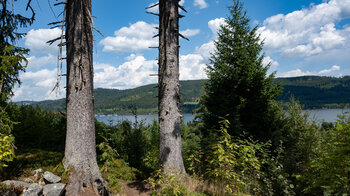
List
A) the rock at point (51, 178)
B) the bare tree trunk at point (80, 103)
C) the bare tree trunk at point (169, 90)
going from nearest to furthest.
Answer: the rock at point (51, 178)
the bare tree trunk at point (80, 103)
the bare tree trunk at point (169, 90)

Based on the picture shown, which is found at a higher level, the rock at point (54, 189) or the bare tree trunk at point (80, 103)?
the bare tree trunk at point (80, 103)

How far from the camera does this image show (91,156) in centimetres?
489

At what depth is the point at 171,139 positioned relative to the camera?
5.48 meters

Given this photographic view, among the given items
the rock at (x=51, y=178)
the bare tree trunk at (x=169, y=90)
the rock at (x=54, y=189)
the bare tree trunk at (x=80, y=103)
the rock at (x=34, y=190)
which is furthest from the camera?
the bare tree trunk at (x=169, y=90)

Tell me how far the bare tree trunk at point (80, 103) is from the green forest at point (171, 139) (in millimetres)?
26

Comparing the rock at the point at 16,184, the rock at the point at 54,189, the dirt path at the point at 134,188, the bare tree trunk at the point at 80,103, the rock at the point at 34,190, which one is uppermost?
the bare tree trunk at the point at 80,103

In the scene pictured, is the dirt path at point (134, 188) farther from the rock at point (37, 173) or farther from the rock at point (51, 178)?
the rock at point (37, 173)

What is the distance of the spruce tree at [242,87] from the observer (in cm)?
972

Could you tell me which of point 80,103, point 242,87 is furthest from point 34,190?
point 242,87

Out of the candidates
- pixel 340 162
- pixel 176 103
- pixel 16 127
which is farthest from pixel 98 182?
pixel 16 127

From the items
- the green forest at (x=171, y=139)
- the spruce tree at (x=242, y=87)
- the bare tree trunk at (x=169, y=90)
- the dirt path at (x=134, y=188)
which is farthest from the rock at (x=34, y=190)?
the spruce tree at (x=242, y=87)

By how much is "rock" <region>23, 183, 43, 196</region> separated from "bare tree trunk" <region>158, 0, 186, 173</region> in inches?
116

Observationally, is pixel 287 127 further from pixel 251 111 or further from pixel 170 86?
pixel 170 86

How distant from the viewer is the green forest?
4.13m
